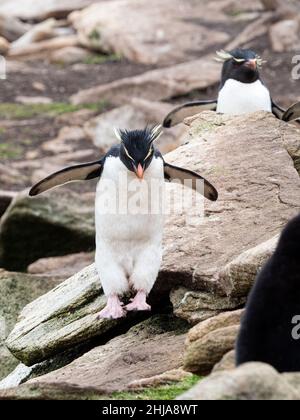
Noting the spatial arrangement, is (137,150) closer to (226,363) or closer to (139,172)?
(139,172)

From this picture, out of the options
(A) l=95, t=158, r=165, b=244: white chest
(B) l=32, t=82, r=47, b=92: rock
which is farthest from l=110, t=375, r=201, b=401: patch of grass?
(B) l=32, t=82, r=47, b=92: rock

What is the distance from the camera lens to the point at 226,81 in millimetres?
9078

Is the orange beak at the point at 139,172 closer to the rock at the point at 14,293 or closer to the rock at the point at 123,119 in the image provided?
the rock at the point at 14,293

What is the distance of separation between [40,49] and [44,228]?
398 inches

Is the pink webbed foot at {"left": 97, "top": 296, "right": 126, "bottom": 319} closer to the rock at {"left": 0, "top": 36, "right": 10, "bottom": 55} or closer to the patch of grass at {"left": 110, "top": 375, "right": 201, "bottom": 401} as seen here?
the patch of grass at {"left": 110, "top": 375, "right": 201, "bottom": 401}

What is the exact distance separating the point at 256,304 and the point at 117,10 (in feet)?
50.7

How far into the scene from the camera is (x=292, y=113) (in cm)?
784

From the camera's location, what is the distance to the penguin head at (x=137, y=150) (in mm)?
6004

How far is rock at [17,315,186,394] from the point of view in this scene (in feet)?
18.0

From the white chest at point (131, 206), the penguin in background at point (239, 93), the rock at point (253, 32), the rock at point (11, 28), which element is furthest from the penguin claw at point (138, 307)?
the rock at point (11, 28)

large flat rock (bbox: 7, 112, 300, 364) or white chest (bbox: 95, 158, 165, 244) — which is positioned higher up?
white chest (bbox: 95, 158, 165, 244)

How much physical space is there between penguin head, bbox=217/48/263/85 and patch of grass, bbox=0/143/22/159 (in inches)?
225

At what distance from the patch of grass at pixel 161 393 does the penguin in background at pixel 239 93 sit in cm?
407

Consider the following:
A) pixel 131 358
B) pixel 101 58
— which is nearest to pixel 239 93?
pixel 131 358
